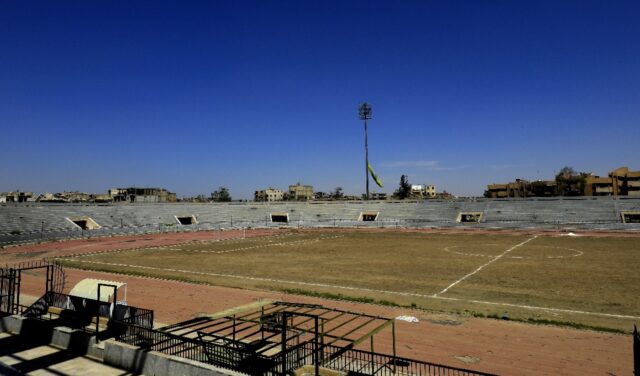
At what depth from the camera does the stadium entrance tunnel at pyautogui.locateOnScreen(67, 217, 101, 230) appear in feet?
212

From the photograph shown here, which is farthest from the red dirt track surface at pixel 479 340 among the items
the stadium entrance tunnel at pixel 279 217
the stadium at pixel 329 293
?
the stadium entrance tunnel at pixel 279 217

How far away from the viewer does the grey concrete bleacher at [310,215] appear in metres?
58.5

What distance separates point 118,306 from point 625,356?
650 inches

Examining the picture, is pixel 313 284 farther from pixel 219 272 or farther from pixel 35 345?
pixel 35 345

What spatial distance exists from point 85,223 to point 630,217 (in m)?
89.2

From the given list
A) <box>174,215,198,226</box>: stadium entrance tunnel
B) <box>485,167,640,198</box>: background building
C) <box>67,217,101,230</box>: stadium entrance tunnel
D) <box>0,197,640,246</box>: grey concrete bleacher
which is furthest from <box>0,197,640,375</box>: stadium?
<box>485,167,640,198</box>: background building

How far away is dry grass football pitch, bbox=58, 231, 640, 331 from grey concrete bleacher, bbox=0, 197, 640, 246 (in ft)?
60.1

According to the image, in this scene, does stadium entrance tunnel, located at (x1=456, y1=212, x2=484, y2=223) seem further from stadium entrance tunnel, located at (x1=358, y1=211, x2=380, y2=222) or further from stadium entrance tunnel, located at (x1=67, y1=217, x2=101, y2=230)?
stadium entrance tunnel, located at (x1=67, y1=217, x2=101, y2=230)

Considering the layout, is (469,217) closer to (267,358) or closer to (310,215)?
(310,215)

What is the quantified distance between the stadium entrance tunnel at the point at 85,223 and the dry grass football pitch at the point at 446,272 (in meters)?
27.5

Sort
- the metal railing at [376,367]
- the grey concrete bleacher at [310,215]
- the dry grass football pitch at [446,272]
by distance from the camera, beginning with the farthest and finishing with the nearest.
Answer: the grey concrete bleacher at [310,215] < the dry grass football pitch at [446,272] < the metal railing at [376,367]

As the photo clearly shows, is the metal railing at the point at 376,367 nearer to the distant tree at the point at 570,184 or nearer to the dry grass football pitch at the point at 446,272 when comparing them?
the dry grass football pitch at the point at 446,272

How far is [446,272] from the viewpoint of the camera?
2700 cm

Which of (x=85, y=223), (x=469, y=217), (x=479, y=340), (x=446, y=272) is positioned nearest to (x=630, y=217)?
(x=469, y=217)
